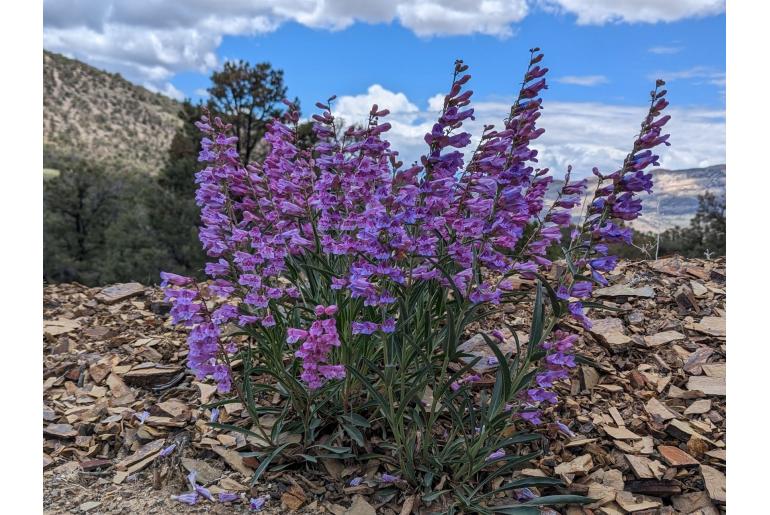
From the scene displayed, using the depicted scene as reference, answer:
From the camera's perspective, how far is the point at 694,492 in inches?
148

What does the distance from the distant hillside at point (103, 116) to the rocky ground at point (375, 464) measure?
47.6 metres

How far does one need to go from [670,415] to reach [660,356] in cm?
80

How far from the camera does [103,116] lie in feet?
199

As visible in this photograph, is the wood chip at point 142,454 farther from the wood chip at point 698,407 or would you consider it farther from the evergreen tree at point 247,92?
the evergreen tree at point 247,92

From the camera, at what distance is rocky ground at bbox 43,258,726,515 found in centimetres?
372

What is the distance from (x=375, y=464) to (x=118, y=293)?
14.8 ft

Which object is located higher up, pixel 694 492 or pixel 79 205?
pixel 79 205

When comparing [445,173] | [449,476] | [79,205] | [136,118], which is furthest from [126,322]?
[136,118]

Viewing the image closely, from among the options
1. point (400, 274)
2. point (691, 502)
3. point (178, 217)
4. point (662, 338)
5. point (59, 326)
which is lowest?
point (691, 502)

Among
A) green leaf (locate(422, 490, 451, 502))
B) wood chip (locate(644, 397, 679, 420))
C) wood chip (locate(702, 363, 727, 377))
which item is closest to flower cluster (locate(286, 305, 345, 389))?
green leaf (locate(422, 490, 451, 502))

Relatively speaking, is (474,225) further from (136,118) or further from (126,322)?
(136,118)

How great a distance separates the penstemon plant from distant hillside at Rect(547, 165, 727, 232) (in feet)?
0.99

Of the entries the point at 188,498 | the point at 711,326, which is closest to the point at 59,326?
the point at 188,498

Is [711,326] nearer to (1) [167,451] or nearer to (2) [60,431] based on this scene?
(1) [167,451]
